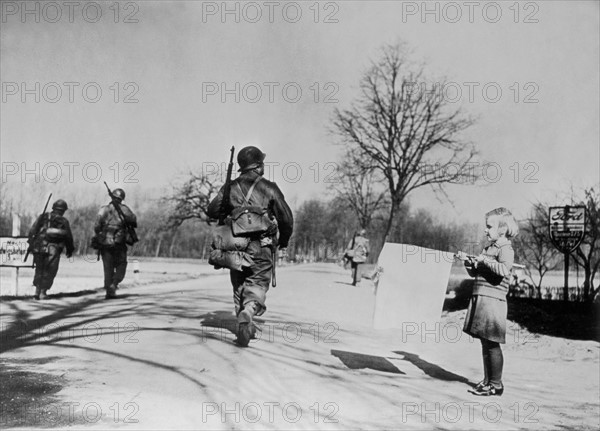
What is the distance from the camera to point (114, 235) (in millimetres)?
8391

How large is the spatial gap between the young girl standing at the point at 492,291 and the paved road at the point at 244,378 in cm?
21

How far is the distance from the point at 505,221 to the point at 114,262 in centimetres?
644

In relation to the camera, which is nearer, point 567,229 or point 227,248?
point 227,248

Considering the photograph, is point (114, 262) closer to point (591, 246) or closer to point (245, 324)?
point (245, 324)

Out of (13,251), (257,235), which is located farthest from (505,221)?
(13,251)

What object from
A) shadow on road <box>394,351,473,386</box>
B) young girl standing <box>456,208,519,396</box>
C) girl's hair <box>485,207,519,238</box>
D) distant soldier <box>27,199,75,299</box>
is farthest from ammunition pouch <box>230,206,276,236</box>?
distant soldier <box>27,199,75,299</box>

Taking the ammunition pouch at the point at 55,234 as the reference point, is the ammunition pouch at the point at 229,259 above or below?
below

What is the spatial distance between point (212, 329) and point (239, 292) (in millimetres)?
722

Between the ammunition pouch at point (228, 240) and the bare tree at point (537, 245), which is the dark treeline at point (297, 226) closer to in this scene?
the bare tree at point (537, 245)

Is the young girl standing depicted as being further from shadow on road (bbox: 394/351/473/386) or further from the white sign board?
shadow on road (bbox: 394/351/473/386)

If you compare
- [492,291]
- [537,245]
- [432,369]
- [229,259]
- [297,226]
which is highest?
[297,226]

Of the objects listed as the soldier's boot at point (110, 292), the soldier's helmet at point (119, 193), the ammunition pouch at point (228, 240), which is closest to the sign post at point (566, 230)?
the ammunition pouch at point (228, 240)

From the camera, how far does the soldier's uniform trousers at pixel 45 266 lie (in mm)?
7762

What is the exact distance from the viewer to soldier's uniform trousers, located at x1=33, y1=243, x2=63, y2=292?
7.76 metres
